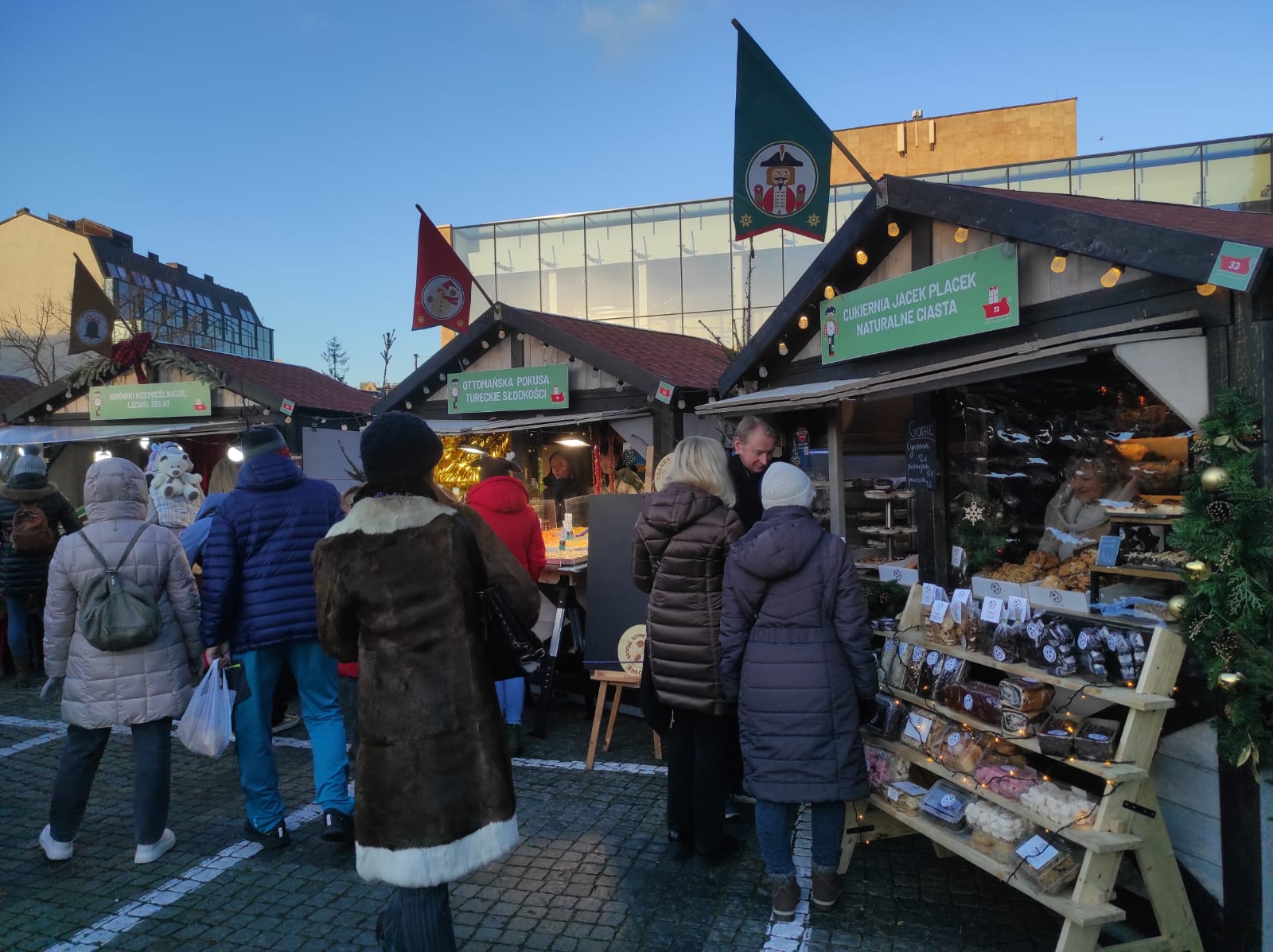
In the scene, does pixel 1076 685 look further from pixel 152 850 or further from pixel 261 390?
pixel 261 390

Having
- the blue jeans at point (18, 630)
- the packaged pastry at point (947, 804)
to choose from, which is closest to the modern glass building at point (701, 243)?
the blue jeans at point (18, 630)

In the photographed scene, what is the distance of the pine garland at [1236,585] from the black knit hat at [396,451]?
8.71 feet

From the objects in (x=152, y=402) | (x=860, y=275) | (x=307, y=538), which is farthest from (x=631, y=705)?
(x=152, y=402)

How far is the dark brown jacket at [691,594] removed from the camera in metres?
3.76

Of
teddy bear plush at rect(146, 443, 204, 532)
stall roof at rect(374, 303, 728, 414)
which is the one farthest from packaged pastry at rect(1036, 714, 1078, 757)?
stall roof at rect(374, 303, 728, 414)

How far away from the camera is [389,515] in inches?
104

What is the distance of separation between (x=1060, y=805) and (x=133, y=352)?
13.8 meters

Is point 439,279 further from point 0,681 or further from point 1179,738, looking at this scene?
point 1179,738

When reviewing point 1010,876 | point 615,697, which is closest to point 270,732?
point 615,697

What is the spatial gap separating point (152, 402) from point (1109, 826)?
1362 cm

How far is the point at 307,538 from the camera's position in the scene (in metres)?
4.00

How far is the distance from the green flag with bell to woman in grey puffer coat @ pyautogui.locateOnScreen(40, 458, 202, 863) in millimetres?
3760

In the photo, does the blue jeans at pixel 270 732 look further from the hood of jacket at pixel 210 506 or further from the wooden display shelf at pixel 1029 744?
the wooden display shelf at pixel 1029 744

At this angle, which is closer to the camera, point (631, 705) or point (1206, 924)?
point (1206, 924)
